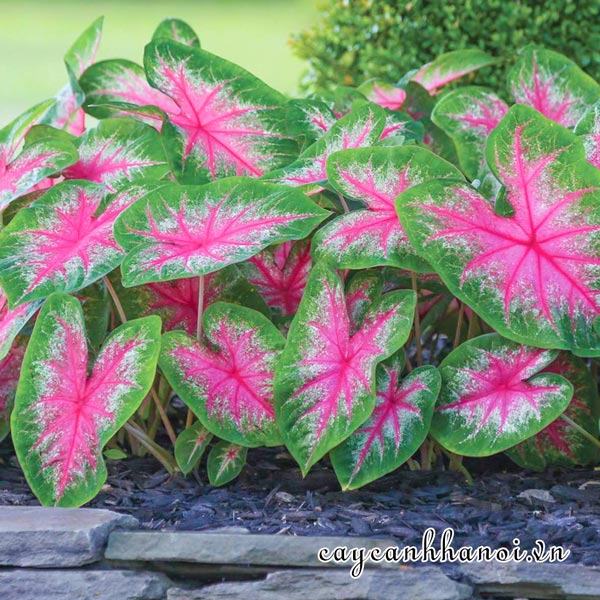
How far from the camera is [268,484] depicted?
6.57ft

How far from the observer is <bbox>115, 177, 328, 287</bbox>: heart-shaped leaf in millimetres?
1799

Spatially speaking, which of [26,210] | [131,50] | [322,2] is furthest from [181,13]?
[26,210]

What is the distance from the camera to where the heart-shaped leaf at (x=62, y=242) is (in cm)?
188

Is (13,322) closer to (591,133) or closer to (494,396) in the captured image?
(494,396)

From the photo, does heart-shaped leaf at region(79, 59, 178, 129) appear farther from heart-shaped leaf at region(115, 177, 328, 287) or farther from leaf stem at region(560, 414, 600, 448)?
leaf stem at region(560, 414, 600, 448)

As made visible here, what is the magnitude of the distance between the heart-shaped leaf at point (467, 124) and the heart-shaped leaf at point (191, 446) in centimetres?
78

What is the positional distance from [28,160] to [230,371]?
0.58 metres

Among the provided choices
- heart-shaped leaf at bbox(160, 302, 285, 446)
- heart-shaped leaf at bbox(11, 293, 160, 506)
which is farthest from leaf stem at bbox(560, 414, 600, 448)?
heart-shaped leaf at bbox(11, 293, 160, 506)

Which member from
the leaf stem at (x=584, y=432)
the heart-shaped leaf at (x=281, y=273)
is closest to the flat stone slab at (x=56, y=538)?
the heart-shaped leaf at (x=281, y=273)

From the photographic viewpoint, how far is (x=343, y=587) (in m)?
1.62

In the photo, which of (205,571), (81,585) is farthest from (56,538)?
(205,571)

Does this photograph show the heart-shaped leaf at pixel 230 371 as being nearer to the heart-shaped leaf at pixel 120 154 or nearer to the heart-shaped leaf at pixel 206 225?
the heart-shaped leaf at pixel 206 225

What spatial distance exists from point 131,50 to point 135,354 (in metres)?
11.4

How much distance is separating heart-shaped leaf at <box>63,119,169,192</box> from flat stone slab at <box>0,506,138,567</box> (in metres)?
0.71
